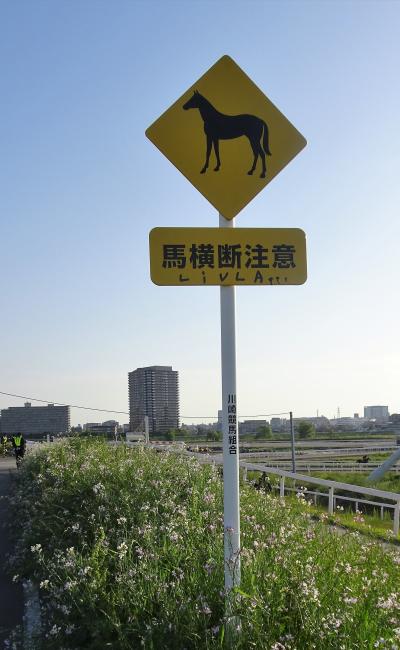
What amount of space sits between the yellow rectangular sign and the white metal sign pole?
15 cm

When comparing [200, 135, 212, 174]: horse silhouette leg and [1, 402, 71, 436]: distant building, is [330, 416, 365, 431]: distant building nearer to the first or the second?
[1, 402, 71, 436]: distant building

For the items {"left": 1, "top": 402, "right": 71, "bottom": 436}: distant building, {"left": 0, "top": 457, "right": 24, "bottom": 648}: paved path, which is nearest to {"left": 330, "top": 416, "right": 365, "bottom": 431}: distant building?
{"left": 1, "top": 402, "right": 71, "bottom": 436}: distant building

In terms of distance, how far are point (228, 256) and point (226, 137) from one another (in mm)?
852

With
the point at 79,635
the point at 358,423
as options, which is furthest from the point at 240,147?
the point at 358,423

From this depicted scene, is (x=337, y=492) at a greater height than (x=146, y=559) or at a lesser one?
lesser

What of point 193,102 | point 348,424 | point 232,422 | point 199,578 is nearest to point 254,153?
point 193,102

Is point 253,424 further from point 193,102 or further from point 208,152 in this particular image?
point 193,102

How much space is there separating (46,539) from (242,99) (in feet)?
17.8

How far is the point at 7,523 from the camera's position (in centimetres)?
1061

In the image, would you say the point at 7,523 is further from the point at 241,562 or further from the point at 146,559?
the point at 241,562

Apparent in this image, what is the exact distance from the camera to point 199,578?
14.5 ft

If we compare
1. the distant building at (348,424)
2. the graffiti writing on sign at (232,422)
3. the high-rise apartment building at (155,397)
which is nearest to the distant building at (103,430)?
the high-rise apartment building at (155,397)

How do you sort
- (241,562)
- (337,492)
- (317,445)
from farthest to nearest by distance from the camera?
(317,445) < (337,492) < (241,562)

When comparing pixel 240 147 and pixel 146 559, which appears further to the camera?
pixel 146 559
